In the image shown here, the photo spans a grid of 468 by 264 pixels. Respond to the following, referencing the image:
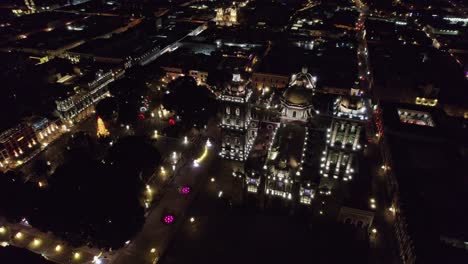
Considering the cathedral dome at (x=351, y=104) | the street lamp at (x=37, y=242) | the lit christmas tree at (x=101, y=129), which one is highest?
the cathedral dome at (x=351, y=104)

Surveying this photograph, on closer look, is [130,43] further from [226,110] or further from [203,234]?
[203,234]

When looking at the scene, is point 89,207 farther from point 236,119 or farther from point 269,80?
point 269,80

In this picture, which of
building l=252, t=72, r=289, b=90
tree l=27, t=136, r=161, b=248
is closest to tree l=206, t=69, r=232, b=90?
building l=252, t=72, r=289, b=90

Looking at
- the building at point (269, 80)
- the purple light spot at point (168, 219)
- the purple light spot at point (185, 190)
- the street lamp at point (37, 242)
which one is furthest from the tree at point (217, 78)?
the street lamp at point (37, 242)

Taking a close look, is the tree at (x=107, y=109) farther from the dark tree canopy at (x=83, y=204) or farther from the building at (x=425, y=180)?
the building at (x=425, y=180)

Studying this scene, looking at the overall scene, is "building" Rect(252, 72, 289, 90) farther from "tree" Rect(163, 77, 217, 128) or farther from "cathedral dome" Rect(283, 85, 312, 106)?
"cathedral dome" Rect(283, 85, 312, 106)
